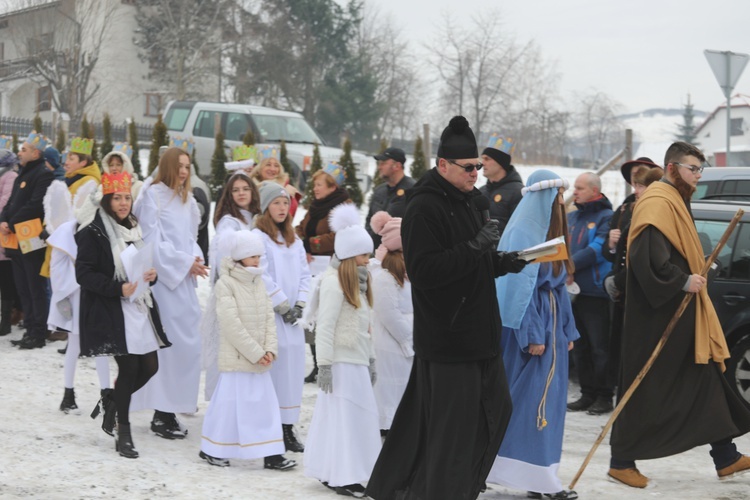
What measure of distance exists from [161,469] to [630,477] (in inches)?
125

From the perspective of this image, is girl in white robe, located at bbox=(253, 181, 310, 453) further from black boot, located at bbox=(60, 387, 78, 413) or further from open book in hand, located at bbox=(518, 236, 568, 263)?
open book in hand, located at bbox=(518, 236, 568, 263)

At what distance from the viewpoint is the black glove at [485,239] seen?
5.29m

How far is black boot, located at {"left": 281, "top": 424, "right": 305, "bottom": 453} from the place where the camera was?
810cm

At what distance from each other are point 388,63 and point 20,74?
19.8m

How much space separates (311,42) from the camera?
46844 millimetres

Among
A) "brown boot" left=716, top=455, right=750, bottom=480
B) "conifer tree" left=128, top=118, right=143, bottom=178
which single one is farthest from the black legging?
"conifer tree" left=128, top=118, right=143, bottom=178

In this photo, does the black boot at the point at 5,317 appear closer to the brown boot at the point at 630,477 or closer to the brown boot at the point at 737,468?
the brown boot at the point at 630,477

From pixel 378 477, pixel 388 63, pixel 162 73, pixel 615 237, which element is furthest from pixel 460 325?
pixel 388 63

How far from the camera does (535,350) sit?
6.62 m

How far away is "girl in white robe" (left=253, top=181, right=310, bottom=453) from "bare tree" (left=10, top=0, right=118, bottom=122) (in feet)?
110

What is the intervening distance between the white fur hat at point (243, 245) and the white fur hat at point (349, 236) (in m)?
0.64

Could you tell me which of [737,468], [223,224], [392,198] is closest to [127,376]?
[223,224]

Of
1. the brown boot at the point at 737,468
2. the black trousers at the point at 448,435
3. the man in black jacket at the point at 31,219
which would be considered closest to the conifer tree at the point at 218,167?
the man in black jacket at the point at 31,219

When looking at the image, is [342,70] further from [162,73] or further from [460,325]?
[460,325]
